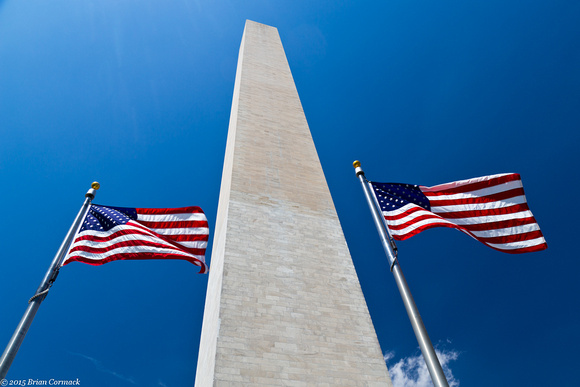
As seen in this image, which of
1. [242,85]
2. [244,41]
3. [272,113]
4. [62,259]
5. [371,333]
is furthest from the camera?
[244,41]

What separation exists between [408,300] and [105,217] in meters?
6.75

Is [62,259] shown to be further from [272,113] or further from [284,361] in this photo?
[272,113]

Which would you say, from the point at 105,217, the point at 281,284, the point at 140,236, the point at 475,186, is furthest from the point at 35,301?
the point at 475,186

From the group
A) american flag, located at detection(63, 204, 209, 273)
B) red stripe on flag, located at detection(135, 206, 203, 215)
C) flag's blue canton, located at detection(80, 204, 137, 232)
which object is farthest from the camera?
red stripe on flag, located at detection(135, 206, 203, 215)

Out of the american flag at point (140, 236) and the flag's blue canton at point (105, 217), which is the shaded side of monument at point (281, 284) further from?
the flag's blue canton at point (105, 217)

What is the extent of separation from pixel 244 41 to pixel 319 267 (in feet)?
49.1

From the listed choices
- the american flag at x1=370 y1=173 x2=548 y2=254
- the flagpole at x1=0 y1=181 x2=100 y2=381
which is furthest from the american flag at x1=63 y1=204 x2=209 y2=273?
the american flag at x1=370 y1=173 x2=548 y2=254

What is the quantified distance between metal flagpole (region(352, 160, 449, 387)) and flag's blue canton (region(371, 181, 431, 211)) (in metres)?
0.18

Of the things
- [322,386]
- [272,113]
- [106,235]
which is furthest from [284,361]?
[272,113]

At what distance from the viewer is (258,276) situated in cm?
850

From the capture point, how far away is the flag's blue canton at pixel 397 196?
8.92 m

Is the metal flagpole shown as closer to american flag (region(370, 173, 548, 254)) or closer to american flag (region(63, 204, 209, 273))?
american flag (region(370, 173, 548, 254))

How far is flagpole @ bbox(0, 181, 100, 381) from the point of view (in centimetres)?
562

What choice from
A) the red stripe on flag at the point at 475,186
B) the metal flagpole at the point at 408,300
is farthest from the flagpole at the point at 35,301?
the red stripe on flag at the point at 475,186
